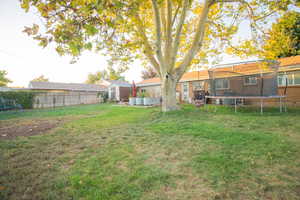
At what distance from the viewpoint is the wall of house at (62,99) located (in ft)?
44.0

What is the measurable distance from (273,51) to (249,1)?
2725 millimetres

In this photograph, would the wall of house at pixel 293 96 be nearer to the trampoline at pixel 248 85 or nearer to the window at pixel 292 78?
the window at pixel 292 78

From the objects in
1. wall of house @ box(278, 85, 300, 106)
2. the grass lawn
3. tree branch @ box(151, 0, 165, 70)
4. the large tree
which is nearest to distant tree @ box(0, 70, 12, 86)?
the large tree

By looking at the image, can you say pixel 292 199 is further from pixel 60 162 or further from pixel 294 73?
pixel 294 73

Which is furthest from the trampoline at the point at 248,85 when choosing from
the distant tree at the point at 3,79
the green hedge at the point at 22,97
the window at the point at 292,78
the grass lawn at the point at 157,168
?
the distant tree at the point at 3,79

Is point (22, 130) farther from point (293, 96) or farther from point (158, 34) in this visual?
point (293, 96)

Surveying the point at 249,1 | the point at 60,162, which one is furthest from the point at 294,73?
the point at 60,162

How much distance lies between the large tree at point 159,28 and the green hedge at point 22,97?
10.6m

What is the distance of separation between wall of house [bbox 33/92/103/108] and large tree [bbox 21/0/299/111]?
36.1 feet

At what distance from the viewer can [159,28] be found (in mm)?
6348

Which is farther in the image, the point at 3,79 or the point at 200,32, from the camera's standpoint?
the point at 3,79

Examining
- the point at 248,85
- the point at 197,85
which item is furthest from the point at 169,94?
the point at 197,85

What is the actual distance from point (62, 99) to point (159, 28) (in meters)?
14.3

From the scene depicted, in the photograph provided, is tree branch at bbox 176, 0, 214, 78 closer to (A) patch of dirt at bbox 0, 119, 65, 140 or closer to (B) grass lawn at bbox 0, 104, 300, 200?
(B) grass lawn at bbox 0, 104, 300, 200
